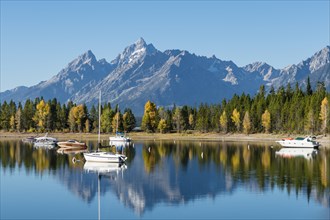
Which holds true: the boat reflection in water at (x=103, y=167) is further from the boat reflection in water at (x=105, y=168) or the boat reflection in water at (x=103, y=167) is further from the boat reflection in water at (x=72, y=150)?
the boat reflection in water at (x=72, y=150)

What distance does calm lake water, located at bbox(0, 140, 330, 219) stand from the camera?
62.0 meters

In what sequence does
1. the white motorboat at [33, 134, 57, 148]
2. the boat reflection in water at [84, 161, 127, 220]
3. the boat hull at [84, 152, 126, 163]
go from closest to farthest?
the boat reflection in water at [84, 161, 127, 220]
the boat hull at [84, 152, 126, 163]
the white motorboat at [33, 134, 57, 148]

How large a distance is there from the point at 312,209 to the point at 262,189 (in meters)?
15.0

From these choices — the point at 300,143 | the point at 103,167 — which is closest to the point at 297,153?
the point at 300,143

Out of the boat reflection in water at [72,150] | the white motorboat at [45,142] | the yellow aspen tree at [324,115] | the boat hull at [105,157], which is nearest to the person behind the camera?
the boat hull at [105,157]

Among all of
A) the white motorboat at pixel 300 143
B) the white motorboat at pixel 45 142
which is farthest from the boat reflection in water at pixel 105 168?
the white motorboat at pixel 45 142

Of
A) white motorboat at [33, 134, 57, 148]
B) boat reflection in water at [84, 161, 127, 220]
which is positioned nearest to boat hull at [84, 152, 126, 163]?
boat reflection in water at [84, 161, 127, 220]

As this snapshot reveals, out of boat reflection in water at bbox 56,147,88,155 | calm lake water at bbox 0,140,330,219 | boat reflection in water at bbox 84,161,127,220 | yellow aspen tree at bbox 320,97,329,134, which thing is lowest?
calm lake water at bbox 0,140,330,219

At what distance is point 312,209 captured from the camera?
62344mm

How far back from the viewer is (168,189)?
7794 cm

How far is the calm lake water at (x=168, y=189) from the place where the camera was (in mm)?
62031

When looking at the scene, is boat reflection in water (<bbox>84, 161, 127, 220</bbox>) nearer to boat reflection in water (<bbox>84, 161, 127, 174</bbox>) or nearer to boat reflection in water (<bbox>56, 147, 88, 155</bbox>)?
boat reflection in water (<bbox>84, 161, 127, 174</bbox>)

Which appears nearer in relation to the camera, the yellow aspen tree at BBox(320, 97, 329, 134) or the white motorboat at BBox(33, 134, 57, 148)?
the white motorboat at BBox(33, 134, 57, 148)

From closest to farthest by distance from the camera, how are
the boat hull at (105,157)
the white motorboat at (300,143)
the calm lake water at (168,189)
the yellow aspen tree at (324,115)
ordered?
the calm lake water at (168,189), the boat hull at (105,157), the white motorboat at (300,143), the yellow aspen tree at (324,115)
